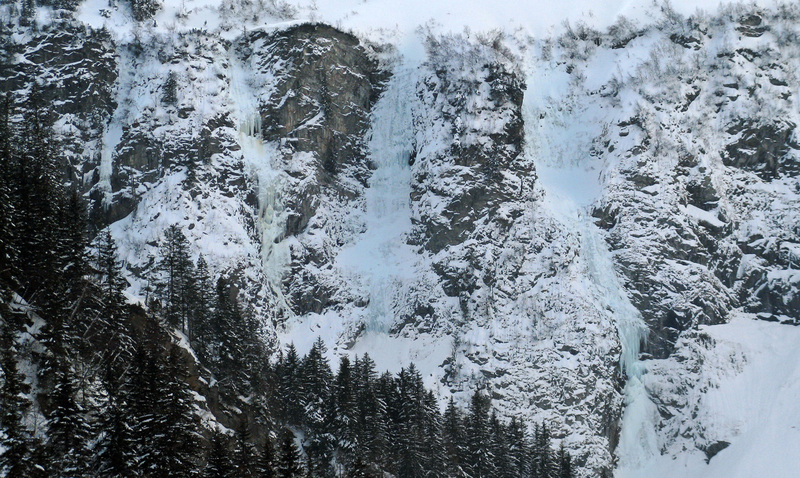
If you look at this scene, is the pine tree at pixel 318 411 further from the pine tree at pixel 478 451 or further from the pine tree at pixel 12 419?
the pine tree at pixel 12 419

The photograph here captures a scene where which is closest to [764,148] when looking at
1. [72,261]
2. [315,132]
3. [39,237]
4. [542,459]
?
[315,132]

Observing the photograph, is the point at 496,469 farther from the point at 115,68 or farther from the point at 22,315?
the point at 115,68

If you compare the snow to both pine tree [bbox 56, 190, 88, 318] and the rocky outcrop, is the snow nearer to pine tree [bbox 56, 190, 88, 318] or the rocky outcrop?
the rocky outcrop

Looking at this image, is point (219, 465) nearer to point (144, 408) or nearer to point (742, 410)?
point (144, 408)

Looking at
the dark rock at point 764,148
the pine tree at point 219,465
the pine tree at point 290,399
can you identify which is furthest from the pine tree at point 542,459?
the dark rock at point 764,148

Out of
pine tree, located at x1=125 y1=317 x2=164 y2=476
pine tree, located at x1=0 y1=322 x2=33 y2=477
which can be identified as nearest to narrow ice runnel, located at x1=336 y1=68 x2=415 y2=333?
pine tree, located at x1=125 y1=317 x2=164 y2=476

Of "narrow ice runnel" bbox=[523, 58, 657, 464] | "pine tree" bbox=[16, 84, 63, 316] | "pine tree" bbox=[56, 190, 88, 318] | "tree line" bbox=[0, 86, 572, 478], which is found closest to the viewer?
"tree line" bbox=[0, 86, 572, 478]
